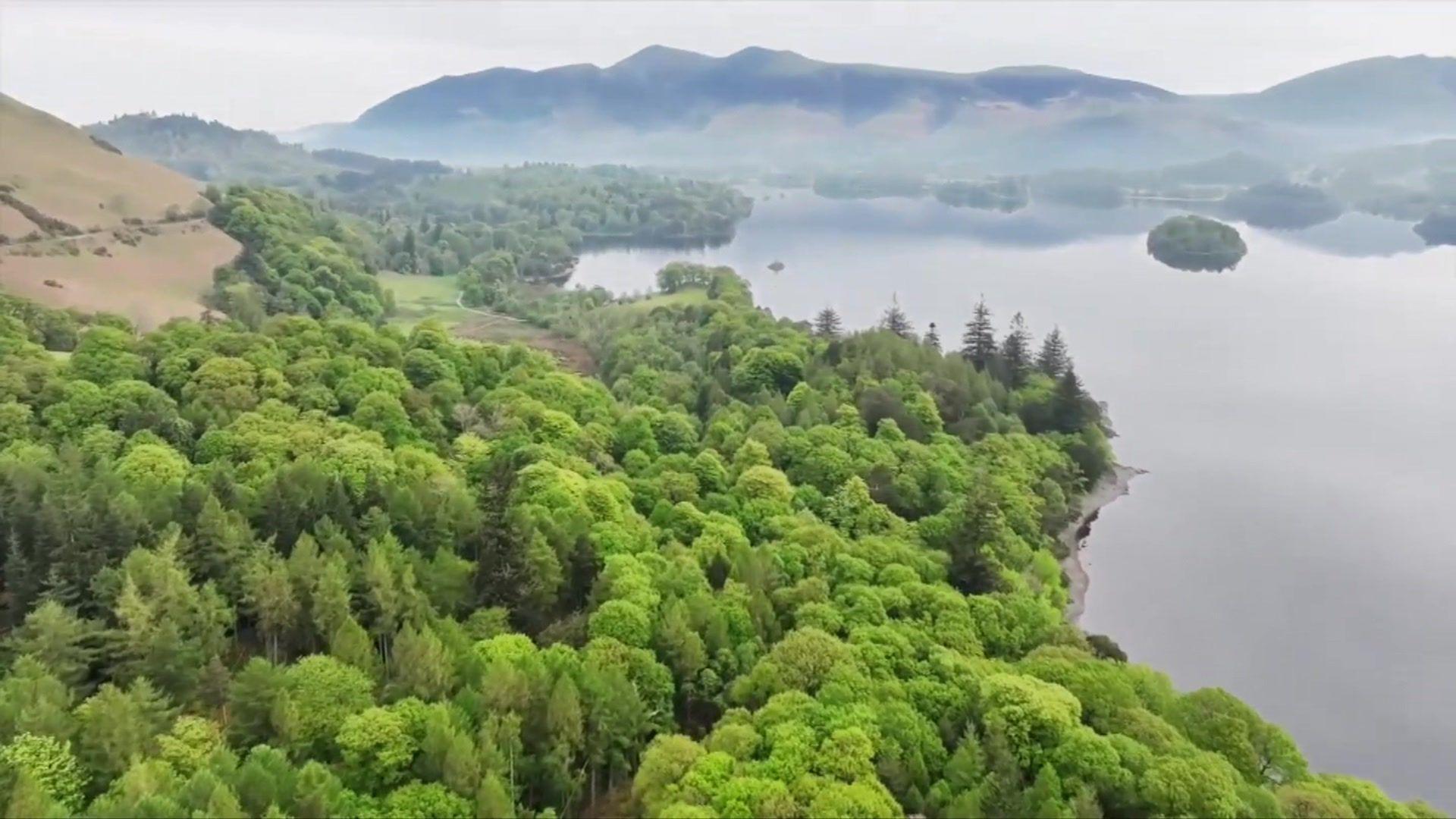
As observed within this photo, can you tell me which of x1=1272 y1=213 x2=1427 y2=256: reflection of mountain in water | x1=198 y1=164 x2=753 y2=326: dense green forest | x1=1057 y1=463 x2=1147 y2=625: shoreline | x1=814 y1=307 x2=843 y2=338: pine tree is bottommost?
x1=1057 y1=463 x2=1147 y2=625: shoreline

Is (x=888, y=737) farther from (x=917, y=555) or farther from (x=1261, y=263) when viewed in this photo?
(x=1261, y=263)

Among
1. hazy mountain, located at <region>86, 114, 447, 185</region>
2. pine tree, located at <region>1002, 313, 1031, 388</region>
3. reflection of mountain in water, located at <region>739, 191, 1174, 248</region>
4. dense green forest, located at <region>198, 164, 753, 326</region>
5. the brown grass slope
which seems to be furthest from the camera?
Result: hazy mountain, located at <region>86, 114, 447, 185</region>

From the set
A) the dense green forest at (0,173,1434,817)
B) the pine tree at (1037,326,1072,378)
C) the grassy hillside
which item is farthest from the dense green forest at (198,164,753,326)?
the pine tree at (1037,326,1072,378)

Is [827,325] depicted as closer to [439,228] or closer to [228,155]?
[439,228]

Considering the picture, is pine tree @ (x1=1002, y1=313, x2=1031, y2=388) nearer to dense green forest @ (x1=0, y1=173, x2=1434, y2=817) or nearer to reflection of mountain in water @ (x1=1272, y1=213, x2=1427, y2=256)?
dense green forest @ (x1=0, y1=173, x2=1434, y2=817)

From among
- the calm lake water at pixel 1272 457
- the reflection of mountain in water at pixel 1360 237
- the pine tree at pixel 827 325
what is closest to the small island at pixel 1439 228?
the reflection of mountain in water at pixel 1360 237

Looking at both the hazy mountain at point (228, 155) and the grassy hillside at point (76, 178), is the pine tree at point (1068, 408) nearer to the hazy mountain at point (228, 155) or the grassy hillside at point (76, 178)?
the grassy hillside at point (76, 178)

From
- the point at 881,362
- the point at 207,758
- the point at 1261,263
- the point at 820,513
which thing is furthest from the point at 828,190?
the point at 207,758

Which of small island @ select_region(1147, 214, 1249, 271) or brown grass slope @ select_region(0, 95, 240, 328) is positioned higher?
brown grass slope @ select_region(0, 95, 240, 328)

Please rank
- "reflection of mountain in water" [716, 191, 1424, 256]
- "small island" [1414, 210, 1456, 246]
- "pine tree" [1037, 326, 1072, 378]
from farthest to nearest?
"reflection of mountain in water" [716, 191, 1424, 256], "small island" [1414, 210, 1456, 246], "pine tree" [1037, 326, 1072, 378]
